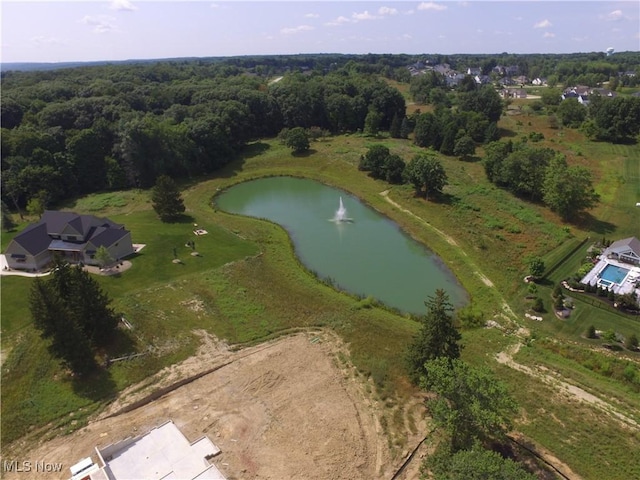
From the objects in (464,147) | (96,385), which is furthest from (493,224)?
(96,385)

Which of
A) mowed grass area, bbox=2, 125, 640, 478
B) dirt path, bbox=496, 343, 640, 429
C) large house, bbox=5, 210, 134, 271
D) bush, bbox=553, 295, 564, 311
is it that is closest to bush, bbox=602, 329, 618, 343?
mowed grass area, bbox=2, 125, 640, 478

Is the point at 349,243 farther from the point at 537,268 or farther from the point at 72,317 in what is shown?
the point at 72,317

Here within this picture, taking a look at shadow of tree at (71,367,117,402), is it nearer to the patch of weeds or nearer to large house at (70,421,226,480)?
large house at (70,421,226,480)

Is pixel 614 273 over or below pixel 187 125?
below

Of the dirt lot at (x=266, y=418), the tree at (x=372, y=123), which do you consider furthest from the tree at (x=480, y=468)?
the tree at (x=372, y=123)

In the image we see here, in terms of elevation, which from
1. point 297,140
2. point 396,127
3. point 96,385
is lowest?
point 96,385
